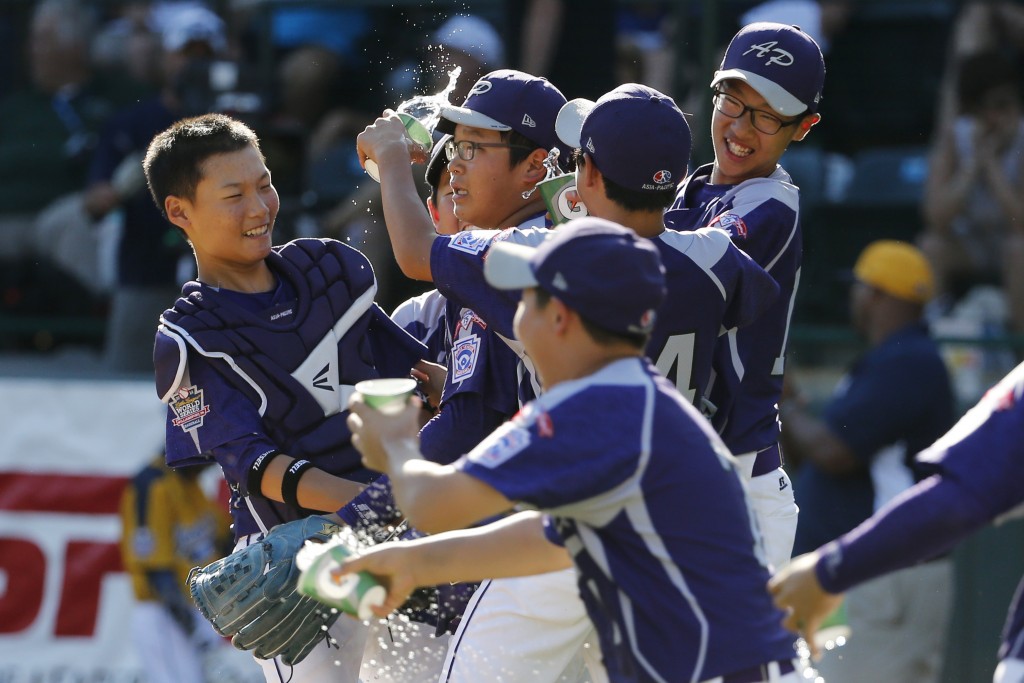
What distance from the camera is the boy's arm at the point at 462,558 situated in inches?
110

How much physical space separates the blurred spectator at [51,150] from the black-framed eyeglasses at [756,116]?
5186 mm

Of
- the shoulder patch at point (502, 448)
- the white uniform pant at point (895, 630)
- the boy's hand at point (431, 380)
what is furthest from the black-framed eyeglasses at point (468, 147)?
the white uniform pant at point (895, 630)

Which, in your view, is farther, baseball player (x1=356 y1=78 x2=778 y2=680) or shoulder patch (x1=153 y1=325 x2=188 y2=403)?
shoulder patch (x1=153 y1=325 x2=188 y2=403)

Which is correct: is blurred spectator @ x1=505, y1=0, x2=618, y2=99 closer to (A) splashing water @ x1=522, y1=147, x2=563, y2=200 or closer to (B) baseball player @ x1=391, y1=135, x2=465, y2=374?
(B) baseball player @ x1=391, y1=135, x2=465, y2=374

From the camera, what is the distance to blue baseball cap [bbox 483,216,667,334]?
8.74 ft

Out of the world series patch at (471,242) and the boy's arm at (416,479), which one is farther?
the world series patch at (471,242)

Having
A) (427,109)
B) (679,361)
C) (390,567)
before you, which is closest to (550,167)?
(427,109)

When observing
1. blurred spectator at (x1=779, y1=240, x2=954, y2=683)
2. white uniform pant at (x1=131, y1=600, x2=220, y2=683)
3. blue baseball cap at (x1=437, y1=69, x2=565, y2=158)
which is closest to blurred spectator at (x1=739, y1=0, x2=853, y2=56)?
blurred spectator at (x1=779, y1=240, x2=954, y2=683)

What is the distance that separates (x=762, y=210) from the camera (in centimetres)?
373

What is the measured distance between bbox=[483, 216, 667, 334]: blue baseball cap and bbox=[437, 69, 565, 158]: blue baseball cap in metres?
1.09

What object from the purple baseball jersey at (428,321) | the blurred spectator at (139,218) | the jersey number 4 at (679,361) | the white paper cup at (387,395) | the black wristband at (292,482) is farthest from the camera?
the blurred spectator at (139,218)

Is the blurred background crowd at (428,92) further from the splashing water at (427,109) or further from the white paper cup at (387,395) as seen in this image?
the white paper cup at (387,395)

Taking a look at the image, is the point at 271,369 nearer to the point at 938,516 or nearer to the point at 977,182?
the point at 938,516

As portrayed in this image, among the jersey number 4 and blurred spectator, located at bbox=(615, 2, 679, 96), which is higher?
blurred spectator, located at bbox=(615, 2, 679, 96)
